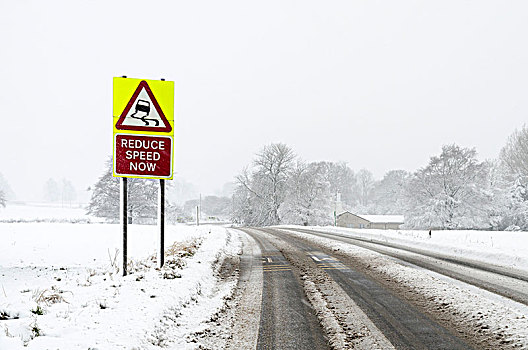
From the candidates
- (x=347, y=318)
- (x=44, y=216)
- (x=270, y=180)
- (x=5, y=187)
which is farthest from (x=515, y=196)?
(x=5, y=187)

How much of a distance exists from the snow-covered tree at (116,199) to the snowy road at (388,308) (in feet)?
124

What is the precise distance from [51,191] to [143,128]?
530ft

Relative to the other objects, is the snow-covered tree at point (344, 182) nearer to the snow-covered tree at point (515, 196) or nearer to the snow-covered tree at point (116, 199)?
the snow-covered tree at point (515, 196)

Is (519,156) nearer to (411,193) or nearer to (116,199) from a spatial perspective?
(411,193)

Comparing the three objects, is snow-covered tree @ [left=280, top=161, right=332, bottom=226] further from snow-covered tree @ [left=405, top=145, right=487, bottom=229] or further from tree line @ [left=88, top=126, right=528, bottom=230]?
snow-covered tree @ [left=405, top=145, right=487, bottom=229]

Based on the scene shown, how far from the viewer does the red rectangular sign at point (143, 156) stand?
743 centimetres

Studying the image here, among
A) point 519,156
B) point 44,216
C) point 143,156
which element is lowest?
point 44,216

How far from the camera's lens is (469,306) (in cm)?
538

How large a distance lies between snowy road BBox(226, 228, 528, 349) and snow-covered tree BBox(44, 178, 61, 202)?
528 feet

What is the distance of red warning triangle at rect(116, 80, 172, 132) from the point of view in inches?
297

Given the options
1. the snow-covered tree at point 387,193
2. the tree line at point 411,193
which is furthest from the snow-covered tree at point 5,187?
the snow-covered tree at point 387,193

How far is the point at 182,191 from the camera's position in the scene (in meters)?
176

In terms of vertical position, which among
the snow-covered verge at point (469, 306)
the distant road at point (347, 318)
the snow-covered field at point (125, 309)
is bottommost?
the distant road at point (347, 318)

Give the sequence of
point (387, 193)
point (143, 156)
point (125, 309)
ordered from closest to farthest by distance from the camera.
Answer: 1. point (125, 309)
2. point (143, 156)
3. point (387, 193)
